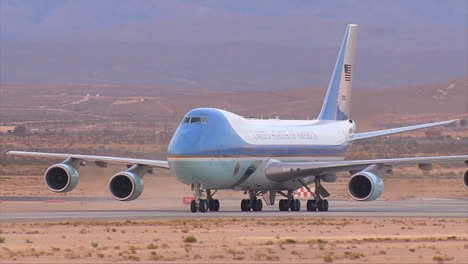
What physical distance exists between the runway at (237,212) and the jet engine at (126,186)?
0.72 m

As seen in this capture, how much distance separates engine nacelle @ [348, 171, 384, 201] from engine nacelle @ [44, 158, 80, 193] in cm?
1099

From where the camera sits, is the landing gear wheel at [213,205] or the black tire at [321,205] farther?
the black tire at [321,205]

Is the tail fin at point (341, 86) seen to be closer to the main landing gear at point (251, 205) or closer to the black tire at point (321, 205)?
the main landing gear at point (251, 205)

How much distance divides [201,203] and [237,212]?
1828 mm

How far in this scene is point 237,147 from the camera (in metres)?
53.0

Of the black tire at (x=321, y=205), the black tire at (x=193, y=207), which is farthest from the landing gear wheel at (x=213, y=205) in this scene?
the black tire at (x=321, y=205)

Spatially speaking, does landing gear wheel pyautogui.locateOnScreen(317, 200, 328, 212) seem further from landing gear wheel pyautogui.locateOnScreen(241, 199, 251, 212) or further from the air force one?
landing gear wheel pyautogui.locateOnScreen(241, 199, 251, 212)

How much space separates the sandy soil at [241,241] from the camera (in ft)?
101

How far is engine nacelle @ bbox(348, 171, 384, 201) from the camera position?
2018 inches

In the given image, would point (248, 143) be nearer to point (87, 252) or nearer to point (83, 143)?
point (87, 252)

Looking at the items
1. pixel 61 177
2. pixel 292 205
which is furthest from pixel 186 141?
pixel 292 205

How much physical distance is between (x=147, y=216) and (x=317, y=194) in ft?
34.4

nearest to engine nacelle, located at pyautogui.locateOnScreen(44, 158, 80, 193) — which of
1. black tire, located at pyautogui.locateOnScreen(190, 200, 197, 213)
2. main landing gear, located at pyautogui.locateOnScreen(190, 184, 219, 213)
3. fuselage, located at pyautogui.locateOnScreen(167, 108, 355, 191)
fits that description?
fuselage, located at pyautogui.locateOnScreen(167, 108, 355, 191)

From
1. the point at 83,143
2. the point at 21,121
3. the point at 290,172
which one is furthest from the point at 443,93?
the point at 290,172
